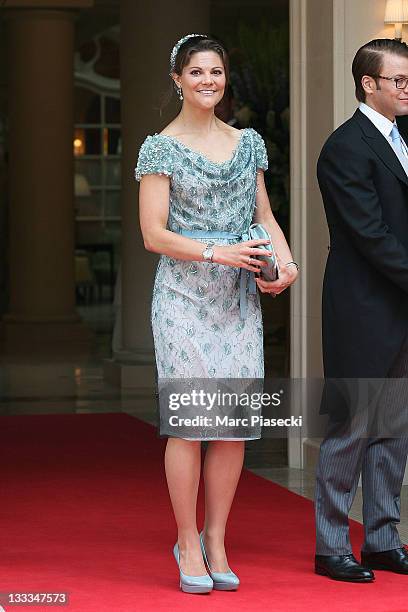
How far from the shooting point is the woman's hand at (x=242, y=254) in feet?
14.6

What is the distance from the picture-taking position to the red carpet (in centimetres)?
448

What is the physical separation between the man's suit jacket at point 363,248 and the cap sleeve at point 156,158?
1.76 ft

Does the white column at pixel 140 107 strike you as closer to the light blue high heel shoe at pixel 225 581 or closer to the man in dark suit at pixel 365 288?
the man in dark suit at pixel 365 288

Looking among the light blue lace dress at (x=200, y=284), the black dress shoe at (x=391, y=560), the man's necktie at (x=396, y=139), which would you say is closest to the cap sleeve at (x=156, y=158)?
the light blue lace dress at (x=200, y=284)

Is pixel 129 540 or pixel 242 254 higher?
pixel 242 254

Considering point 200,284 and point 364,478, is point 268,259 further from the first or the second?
point 364,478

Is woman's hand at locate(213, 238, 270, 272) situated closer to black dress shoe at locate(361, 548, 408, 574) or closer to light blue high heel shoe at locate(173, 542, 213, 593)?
light blue high heel shoe at locate(173, 542, 213, 593)

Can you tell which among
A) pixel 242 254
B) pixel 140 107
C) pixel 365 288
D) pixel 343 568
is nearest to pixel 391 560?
pixel 343 568

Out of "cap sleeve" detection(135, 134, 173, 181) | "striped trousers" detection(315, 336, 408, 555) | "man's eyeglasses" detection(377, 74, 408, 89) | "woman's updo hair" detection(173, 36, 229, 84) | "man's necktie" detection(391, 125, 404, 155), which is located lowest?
"striped trousers" detection(315, 336, 408, 555)

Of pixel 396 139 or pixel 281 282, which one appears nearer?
pixel 281 282

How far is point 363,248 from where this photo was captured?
4.60 m

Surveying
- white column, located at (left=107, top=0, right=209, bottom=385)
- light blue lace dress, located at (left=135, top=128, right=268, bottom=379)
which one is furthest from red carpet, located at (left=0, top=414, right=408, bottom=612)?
white column, located at (left=107, top=0, right=209, bottom=385)

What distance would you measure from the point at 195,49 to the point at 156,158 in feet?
1.26

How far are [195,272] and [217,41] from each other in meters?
0.79
